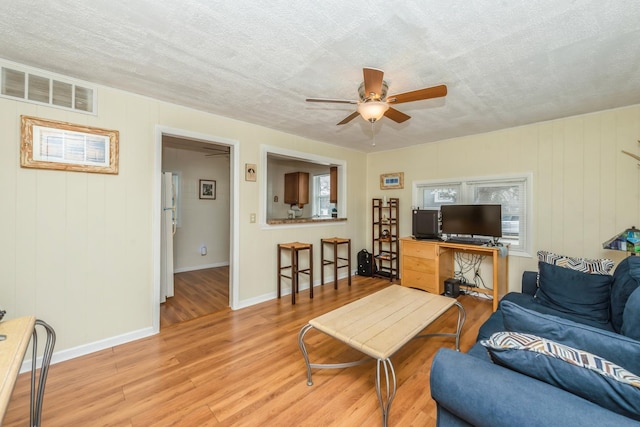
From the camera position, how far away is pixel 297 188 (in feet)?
20.5

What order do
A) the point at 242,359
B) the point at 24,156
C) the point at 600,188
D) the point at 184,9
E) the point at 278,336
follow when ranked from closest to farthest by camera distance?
the point at 184,9 < the point at 24,156 < the point at 242,359 < the point at 278,336 < the point at 600,188

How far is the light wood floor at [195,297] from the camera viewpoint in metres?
3.19

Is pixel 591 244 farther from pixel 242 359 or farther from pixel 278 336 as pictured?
pixel 242 359

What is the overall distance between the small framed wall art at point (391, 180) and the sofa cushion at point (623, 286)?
2978 mm

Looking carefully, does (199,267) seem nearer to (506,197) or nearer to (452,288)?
(452,288)

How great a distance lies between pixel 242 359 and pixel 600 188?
4.19m

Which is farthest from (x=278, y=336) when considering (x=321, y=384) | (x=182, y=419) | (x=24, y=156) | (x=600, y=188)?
(x=600, y=188)

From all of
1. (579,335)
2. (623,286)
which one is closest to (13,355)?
(579,335)

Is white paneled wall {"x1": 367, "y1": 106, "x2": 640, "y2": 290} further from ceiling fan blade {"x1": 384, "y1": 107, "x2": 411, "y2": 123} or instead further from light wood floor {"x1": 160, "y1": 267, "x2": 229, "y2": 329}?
light wood floor {"x1": 160, "y1": 267, "x2": 229, "y2": 329}

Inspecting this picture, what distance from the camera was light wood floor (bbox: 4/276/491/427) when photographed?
1.65m

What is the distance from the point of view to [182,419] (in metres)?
1.63

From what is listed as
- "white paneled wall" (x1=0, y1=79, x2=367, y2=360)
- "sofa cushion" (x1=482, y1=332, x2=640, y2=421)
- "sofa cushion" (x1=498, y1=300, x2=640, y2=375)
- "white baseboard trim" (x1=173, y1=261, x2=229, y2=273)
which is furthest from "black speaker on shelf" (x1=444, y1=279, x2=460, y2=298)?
"white baseboard trim" (x1=173, y1=261, x2=229, y2=273)

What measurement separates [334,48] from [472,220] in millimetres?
3039

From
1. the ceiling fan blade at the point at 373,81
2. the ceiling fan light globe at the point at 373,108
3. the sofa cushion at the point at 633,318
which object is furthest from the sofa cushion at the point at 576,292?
the ceiling fan blade at the point at 373,81
